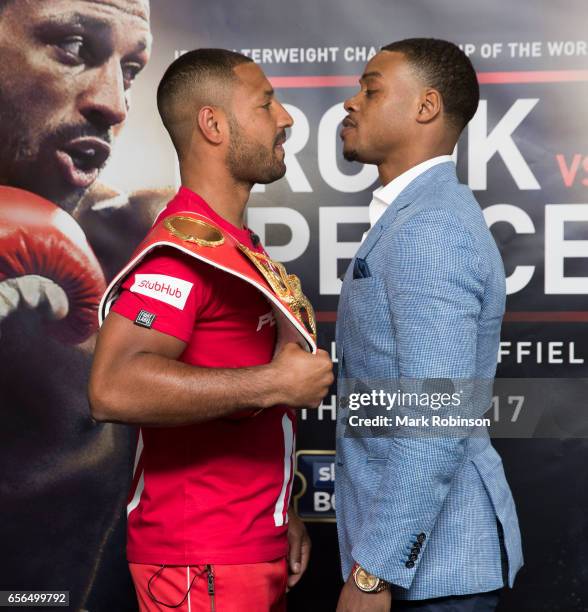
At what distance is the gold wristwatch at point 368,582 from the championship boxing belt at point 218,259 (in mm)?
403

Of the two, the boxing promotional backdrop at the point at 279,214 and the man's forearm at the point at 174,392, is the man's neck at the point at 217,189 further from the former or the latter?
the boxing promotional backdrop at the point at 279,214

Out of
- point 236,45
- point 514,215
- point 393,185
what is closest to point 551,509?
point 514,215

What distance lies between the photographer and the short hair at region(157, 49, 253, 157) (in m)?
1.73

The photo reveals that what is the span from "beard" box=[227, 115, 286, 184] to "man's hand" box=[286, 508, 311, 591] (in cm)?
75

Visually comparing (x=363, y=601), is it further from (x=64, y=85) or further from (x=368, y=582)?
(x=64, y=85)

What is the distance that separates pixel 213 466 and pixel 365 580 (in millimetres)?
356

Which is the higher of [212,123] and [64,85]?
[64,85]

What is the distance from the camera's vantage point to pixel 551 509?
2621mm

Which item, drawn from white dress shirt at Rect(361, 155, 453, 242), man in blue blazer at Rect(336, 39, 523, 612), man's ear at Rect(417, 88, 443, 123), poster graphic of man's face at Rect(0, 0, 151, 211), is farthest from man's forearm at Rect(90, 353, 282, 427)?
poster graphic of man's face at Rect(0, 0, 151, 211)

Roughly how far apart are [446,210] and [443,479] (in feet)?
1.60

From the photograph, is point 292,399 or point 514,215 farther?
point 514,215

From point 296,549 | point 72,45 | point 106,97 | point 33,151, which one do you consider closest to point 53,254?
point 33,151

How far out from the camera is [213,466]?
1582 millimetres

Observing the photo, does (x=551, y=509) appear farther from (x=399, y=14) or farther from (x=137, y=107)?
(x=137, y=107)
